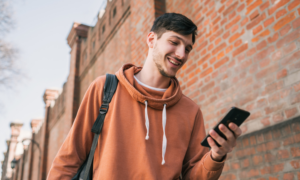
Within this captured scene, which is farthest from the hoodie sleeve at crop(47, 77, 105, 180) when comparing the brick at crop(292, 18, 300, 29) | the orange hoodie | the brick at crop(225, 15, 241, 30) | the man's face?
the brick at crop(225, 15, 241, 30)

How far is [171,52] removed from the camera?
6.35 feet

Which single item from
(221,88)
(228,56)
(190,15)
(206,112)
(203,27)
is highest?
(190,15)

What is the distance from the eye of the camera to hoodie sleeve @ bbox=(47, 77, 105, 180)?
166 centimetres

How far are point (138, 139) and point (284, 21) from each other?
2.07 meters

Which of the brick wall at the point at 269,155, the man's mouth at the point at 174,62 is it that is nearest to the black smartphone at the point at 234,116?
the man's mouth at the point at 174,62

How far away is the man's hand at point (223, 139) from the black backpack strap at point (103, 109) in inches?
28.7

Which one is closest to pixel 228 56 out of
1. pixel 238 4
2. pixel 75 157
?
pixel 238 4

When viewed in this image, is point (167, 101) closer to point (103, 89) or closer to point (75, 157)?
point (103, 89)

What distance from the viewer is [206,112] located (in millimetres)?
3648

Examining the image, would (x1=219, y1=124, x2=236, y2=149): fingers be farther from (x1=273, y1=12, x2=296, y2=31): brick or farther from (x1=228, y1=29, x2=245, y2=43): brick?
(x1=228, y1=29, x2=245, y2=43): brick

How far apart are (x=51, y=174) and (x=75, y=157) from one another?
174mm

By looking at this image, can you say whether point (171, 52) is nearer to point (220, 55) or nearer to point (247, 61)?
point (247, 61)

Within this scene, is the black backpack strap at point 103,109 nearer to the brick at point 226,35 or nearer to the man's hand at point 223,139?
the man's hand at point 223,139

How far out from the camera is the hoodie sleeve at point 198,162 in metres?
1.70
